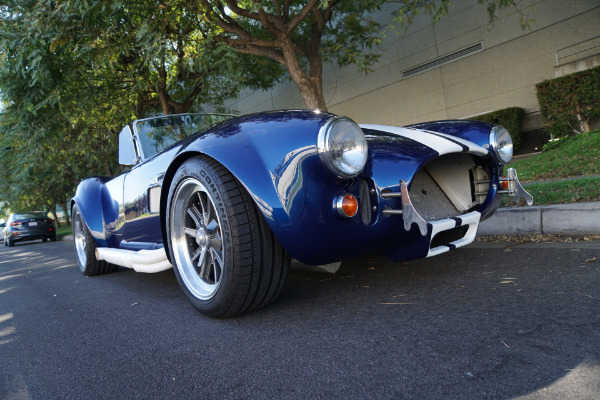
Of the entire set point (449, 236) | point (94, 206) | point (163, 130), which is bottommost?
point (449, 236)

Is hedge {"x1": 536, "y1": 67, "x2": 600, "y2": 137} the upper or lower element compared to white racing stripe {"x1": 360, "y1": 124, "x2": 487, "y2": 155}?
upper

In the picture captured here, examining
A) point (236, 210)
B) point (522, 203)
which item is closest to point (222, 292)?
point (236, 210)

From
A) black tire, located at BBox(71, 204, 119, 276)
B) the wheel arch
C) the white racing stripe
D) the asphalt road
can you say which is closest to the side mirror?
the wheel arch

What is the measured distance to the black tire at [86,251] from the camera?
4332 millimetres

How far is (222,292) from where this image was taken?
6.82 ft

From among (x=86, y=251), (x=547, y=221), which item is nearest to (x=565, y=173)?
(x=547, y=221)

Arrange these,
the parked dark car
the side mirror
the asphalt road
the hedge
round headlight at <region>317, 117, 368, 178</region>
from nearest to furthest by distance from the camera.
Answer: the asphalt road → round headlight at <region>317, 117, 368, 178</region> → the side mirror → the hedge → the parked dark car

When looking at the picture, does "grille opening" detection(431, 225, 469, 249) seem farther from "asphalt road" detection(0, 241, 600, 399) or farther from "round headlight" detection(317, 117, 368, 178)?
"round headlight" detection(317, 117, 368, 178)

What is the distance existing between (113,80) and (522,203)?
9.86 meters

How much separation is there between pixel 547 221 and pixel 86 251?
4493 millimetres

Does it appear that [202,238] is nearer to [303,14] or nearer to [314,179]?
[314,179]

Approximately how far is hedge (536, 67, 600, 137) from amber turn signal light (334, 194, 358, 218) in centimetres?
861

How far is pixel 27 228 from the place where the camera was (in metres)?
17.2

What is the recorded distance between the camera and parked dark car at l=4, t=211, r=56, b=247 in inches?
673
